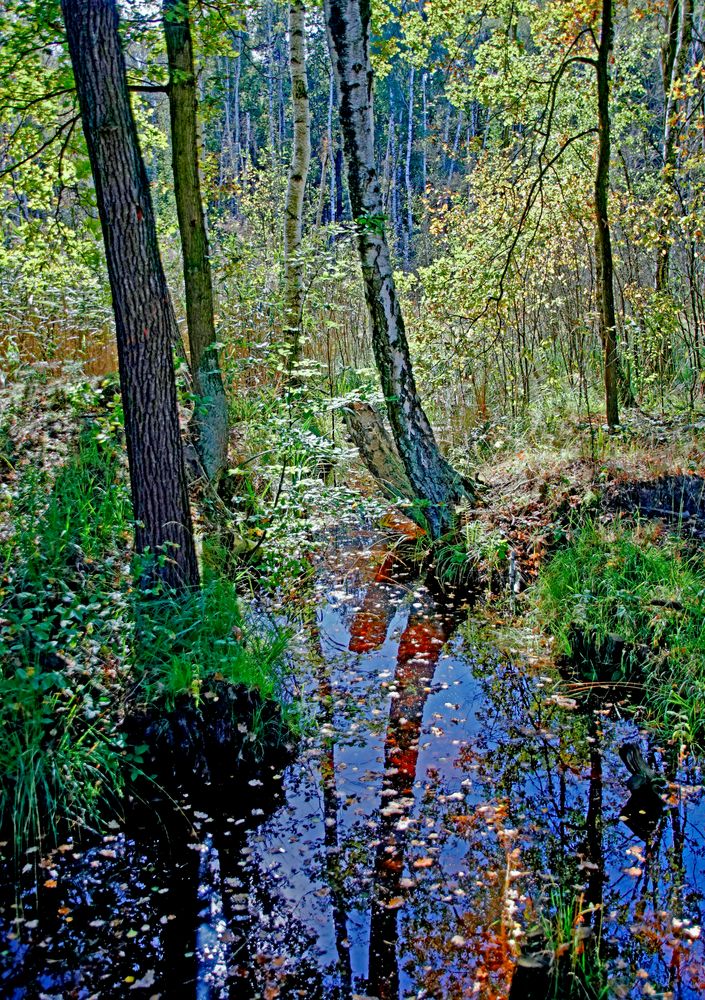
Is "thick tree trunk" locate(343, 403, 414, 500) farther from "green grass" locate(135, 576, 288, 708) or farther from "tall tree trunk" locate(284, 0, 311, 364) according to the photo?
"green grass" locate(135, 576, 288, 708)

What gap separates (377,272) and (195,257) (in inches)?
73.6

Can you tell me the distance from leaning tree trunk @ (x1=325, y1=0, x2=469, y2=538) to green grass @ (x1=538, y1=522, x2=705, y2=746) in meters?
1.38

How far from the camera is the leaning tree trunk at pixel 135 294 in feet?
13.6

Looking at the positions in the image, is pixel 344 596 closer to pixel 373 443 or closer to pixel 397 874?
pixel 373 443

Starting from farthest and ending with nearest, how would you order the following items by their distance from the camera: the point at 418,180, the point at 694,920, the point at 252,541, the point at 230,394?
the point at 418,180
the point at 230,394
the point at 252,541
the point at 694,920

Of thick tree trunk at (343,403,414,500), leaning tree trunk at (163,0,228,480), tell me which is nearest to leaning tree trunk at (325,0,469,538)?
thick tree trunk at (343,403,414,500)

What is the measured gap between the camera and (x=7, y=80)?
5945 millimetres

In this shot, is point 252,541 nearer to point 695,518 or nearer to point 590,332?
point 695,518

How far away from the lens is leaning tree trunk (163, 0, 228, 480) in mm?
6684

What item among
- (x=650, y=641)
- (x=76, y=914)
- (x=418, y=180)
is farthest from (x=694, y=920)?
(x=418, y=180)

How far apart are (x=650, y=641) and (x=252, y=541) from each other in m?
3.12

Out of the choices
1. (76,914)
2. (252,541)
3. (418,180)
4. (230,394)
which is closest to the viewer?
(76,914)

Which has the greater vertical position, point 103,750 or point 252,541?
point 252,541

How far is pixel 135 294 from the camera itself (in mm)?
4363
